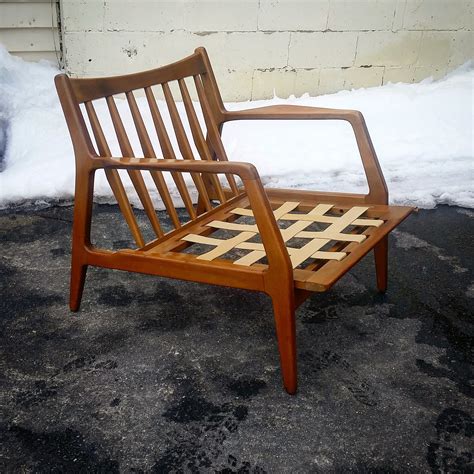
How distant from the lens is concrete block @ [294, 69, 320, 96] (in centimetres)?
461

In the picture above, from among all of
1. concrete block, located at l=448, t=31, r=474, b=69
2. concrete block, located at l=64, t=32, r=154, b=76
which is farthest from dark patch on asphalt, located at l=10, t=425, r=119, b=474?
concrete block, located at l=448, t=31, r=474, b=69

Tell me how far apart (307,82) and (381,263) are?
7.82 ft

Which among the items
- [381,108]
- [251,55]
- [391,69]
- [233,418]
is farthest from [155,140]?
[233,418]

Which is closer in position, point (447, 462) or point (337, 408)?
point (447, 462)

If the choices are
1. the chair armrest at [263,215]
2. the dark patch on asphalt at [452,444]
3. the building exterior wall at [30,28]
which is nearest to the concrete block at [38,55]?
the building exterior wall at [30,28]

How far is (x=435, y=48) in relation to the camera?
16.0 ft

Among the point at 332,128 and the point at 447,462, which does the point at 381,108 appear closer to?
the point at 332,128

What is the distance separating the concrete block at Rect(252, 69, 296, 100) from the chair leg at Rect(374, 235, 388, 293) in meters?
2.27

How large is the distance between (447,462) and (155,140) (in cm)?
262

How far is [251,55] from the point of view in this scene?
4434 millimetres

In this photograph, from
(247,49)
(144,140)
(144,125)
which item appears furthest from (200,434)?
(247,49)

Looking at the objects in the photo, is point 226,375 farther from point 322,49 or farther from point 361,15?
point 361,15

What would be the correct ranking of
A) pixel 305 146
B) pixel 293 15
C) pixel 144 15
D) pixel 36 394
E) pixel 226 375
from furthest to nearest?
pixel 293 15 < pixel 144 15 < pixel 305 146 < pixel 226 375 < pixel 36 394

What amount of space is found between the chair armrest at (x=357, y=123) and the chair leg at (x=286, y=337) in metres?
0.74
